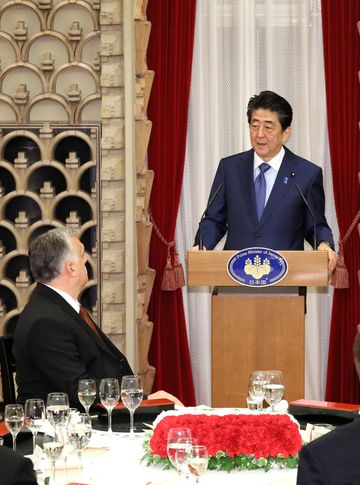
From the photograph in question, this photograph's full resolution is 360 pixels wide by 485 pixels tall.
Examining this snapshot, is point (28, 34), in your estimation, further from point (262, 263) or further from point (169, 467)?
point (169, 467)

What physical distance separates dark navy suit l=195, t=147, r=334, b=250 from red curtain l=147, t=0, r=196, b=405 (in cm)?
126

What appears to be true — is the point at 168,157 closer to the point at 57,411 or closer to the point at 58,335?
the point at 58,335

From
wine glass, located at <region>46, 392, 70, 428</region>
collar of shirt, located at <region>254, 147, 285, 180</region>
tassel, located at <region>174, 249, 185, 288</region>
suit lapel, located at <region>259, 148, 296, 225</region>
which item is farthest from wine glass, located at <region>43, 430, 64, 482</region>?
tassel, located at <region>174, 249, 185, 288</region>

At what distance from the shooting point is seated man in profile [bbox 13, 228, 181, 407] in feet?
12.3

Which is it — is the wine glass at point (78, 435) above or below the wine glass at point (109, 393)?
below

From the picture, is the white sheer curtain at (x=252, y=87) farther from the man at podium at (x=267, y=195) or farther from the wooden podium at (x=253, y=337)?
the wooden podium at (x=253, y=337)

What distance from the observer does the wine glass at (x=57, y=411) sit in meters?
2.79

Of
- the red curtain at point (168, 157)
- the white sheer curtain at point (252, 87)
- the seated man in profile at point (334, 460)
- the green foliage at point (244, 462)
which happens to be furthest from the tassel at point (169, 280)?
the seated man in profile at point (334, 460)

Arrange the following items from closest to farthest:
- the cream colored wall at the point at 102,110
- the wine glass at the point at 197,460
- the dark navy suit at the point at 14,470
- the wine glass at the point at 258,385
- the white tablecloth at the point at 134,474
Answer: the dark navy suit at the point at 14,470
the wine glass at the point at 197,460
the white tablecloth at the point at 134,474
the wine glass at the point at 258,385
the cream colored wall at the point at 102,110

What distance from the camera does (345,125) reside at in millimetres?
6188

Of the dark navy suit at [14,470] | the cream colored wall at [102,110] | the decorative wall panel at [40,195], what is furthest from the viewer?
the decorative wall panel at [40,195]

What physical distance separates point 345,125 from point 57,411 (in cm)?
384

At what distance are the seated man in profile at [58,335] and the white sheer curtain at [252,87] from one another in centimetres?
232

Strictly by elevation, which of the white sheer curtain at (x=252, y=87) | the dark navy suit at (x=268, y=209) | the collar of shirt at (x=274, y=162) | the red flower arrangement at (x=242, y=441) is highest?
the white sheer curtain at (x=252, y=87)
